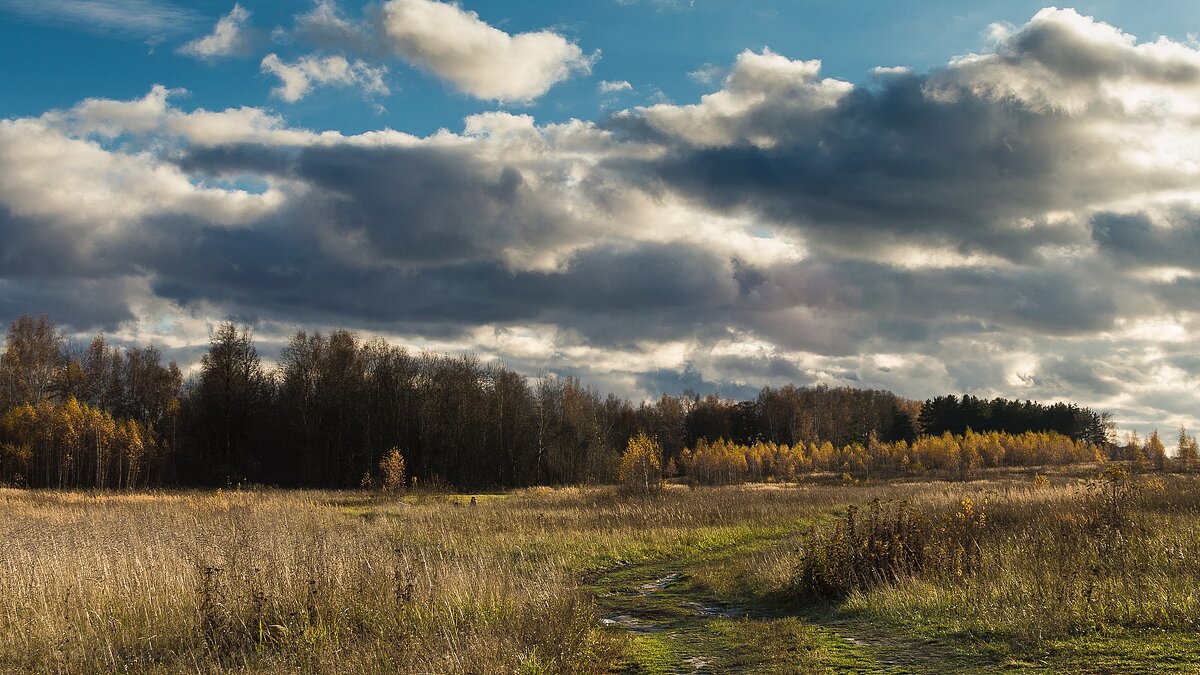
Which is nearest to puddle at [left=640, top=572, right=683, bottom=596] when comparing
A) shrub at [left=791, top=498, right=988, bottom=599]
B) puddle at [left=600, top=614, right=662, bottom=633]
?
puddle at [left=600, top=614, right=662, bottom=633]

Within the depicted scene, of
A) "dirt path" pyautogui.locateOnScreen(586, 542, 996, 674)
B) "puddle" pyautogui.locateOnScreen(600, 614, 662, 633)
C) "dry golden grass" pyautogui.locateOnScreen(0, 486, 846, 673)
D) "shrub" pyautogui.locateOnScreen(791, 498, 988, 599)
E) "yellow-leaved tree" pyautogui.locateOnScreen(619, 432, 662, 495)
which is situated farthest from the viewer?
"yellow-leaved tree" pyautogui.locateOnScreen(619, 432, 662, 495)

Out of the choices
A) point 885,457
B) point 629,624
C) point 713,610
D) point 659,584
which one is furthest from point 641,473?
point 885,457

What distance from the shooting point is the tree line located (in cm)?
6775

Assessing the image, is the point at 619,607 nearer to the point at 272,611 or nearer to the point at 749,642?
the point at 749,642

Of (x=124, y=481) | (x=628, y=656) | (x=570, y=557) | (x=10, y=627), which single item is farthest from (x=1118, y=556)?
(x=124, y=481)

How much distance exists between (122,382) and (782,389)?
97838 mm

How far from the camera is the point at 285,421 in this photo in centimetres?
7306

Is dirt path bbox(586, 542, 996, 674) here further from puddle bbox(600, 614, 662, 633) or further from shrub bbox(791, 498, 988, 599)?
shrub bbox(791, 498, 988, 599)

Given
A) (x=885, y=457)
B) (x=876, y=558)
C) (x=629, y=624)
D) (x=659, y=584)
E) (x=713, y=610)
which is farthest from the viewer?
(x=885, y=457)

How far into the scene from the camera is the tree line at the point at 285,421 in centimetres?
6775

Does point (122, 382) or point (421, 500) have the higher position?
point (122, 382)

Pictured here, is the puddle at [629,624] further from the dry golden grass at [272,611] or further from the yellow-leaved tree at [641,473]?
the yellow-leaved tree at [641,473]

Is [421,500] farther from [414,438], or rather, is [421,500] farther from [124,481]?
[124,481]

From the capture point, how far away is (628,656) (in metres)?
8.93
